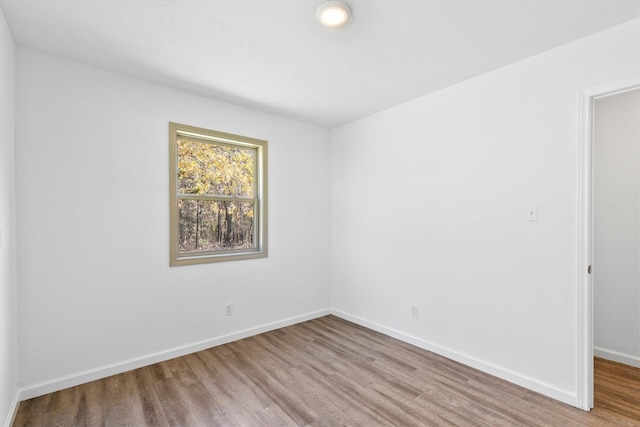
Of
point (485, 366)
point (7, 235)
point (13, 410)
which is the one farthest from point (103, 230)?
point (485, 366)

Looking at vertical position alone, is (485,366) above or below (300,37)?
below

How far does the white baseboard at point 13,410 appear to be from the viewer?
193cm

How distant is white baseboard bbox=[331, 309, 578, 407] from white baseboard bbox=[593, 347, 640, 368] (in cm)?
110

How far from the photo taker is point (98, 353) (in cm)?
253

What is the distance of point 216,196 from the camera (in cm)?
327

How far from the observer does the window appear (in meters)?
3.05

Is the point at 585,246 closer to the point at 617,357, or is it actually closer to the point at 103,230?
the point at 617,357

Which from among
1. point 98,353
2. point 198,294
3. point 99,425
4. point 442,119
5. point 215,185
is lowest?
point 99,425

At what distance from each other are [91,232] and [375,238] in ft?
8.90

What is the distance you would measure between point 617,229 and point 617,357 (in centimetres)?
114

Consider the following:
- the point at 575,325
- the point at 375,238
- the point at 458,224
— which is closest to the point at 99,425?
the point at 375,238

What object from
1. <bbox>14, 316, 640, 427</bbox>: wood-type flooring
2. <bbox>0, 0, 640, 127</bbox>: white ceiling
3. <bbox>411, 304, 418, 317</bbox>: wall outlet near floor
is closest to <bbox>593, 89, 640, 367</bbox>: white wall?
<bbox>14, 316, 640, 427</bbox>: wood-type flooring

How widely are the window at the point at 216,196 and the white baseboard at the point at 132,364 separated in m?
0.81

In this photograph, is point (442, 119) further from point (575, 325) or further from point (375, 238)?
point (575, 325)
